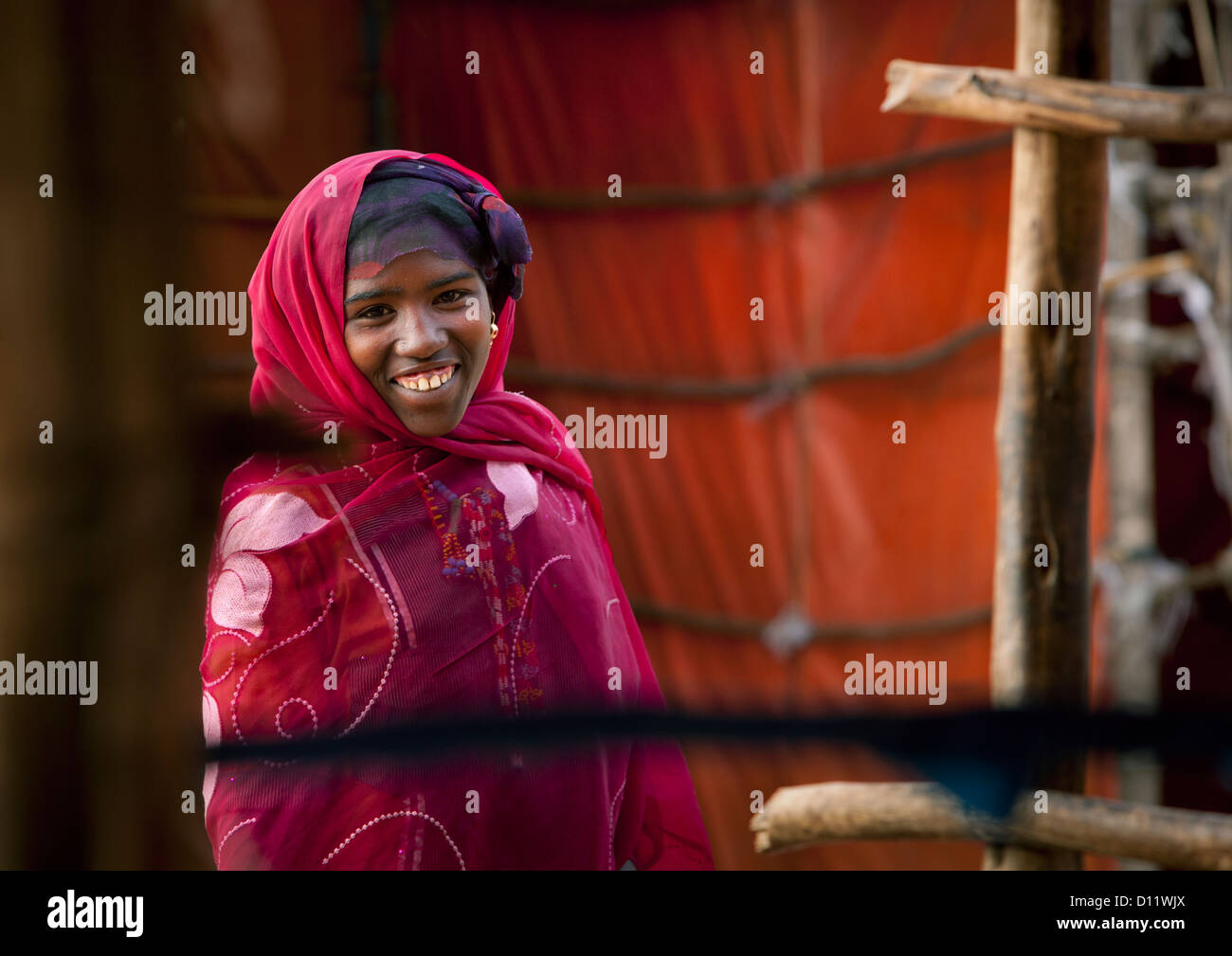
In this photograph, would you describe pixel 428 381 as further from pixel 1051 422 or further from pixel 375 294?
pixel 1051 422

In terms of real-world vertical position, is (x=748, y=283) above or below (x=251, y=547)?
above

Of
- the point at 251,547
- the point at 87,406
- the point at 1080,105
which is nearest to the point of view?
the point at 87,406

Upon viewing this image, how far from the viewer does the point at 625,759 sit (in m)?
1.09

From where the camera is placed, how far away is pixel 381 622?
95cm

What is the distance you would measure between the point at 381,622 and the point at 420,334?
23cm

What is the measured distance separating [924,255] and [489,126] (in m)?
1.20

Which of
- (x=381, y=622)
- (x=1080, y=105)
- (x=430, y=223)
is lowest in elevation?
(x=381, y=622)

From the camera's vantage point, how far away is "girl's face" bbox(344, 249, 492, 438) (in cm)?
95

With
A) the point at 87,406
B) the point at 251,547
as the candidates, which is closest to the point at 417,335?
the point at 251,547

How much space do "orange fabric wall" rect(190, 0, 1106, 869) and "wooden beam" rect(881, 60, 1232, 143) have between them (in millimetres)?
1969

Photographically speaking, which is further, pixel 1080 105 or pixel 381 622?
pixel 1080 105

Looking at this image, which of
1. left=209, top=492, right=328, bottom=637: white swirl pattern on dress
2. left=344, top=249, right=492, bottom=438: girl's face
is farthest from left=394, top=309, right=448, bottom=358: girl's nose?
left=209, top=492, right=328, bottom=637: white swirl pattern on dress

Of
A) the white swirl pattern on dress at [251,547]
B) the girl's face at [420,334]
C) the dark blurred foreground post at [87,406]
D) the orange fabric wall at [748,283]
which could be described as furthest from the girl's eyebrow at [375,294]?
the orange fabric wall at [748,283]

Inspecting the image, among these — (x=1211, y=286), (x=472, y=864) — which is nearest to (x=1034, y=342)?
(x=472, y=864)
